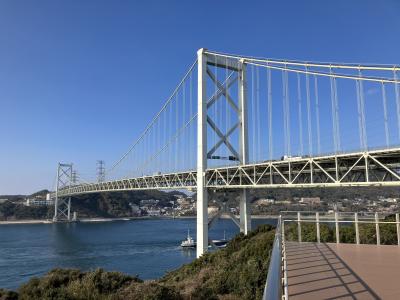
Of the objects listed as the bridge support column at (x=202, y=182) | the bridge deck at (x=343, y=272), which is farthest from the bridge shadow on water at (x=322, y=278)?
the bridge support column at (x=202, y=182)

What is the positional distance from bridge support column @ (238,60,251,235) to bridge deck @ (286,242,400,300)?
1636cm

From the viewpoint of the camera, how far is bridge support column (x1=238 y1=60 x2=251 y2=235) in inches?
955

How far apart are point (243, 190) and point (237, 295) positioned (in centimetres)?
1394

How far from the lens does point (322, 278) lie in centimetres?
484

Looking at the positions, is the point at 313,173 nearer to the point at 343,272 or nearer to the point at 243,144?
the point at 243,144

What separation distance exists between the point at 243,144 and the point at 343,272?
768 inches

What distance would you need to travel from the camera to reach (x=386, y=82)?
16.3 meters


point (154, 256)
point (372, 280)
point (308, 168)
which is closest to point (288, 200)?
point (154, 256)

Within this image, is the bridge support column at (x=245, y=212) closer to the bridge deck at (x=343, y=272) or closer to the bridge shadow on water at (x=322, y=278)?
the bridge deck at (x=343, y=272)

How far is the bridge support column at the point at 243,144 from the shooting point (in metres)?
24.3

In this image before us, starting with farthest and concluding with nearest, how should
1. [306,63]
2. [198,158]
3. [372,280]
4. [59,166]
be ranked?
[59,166], [198,158], [306,63], [372,280]

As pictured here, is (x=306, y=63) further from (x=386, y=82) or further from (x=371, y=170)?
(x=371, y=170)

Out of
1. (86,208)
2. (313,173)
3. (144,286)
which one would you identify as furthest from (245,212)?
(86,208)

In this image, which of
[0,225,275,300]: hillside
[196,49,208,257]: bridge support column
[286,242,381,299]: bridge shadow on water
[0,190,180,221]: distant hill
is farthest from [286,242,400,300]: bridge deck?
[0,190,180,221]: distant hill
